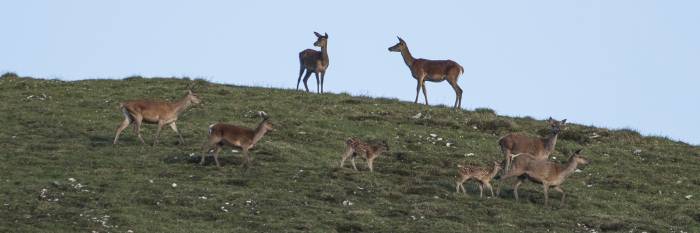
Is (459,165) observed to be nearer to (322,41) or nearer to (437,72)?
(437,72)

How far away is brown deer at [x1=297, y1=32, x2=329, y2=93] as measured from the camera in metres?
40.4

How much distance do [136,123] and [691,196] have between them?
1318cm

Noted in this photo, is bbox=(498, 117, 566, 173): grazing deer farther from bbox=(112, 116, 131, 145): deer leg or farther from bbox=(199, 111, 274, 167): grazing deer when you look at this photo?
bbox=(112, 116, 131, 145): deer leg

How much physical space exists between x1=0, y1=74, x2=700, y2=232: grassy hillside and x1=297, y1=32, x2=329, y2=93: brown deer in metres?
2.72

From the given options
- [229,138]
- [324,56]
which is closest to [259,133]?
[229,138]

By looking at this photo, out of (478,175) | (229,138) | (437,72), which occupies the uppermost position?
(437,72)

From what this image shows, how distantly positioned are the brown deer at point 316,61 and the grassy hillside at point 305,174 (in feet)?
8.93

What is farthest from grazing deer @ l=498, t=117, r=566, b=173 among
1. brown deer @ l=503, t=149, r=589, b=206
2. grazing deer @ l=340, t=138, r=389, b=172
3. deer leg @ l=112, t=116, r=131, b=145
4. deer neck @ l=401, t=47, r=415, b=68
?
deer neck @ l=401, t=47, r=415, b=68

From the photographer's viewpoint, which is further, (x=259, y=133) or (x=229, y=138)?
(x=259, y=133)

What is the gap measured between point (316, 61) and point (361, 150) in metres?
13.6

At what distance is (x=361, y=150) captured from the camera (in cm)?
2717

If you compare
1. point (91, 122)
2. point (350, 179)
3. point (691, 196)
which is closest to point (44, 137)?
point (91, 122)

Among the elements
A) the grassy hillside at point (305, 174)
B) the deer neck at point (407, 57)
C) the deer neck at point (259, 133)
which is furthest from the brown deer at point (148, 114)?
the deer neck at point (407, 57)

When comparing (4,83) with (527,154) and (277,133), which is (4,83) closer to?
(277,133)
